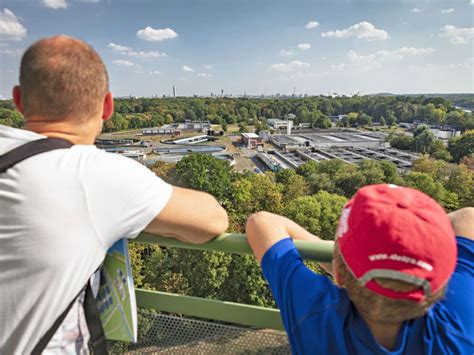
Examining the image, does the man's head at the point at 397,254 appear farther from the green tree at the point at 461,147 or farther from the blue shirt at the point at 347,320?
the green tree at the point at 461,147

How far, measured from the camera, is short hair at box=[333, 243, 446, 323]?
2.74 feet

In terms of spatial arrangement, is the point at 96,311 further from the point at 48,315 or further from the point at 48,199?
the point at 48,199

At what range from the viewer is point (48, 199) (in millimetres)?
957

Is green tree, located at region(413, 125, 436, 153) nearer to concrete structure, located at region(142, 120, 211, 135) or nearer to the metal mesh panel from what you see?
concrete structure, located at region(142, 120, 211, 135)

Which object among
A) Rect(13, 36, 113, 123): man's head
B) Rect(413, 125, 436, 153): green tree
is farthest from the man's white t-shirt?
Rect(413, 125, 436, 153): green tree

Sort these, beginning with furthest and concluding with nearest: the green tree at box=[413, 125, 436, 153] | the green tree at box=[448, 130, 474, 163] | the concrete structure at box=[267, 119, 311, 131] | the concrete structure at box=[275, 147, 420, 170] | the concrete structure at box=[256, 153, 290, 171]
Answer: the concrete structure at box=[267, 119, 311, 131], the green tree at box=[413, 125, 436, 153], the green tree at box=[448, 130, 474, 163], the concrete structure at box=[275, 147, 420, 170], the concrete structure at box=[256, 153, 290, 171]

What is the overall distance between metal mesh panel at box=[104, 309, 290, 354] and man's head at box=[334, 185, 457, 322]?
89 centimetres

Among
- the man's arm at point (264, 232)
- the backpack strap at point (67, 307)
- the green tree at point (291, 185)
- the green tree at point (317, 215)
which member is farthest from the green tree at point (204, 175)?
the backpack strap at point (67, 307)

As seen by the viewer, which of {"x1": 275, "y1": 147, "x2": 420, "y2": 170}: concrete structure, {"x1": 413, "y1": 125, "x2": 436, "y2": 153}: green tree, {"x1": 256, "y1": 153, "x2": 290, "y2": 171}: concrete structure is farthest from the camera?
{"x1": 413, "y1": 125, "x2": 436, "y2": 153}: green tree

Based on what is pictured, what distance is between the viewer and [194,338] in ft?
5.80

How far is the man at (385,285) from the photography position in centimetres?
82

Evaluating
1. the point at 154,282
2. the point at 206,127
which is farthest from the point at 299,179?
the point at 206,127

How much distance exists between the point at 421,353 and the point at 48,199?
107cm

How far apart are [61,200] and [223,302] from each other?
979mm
